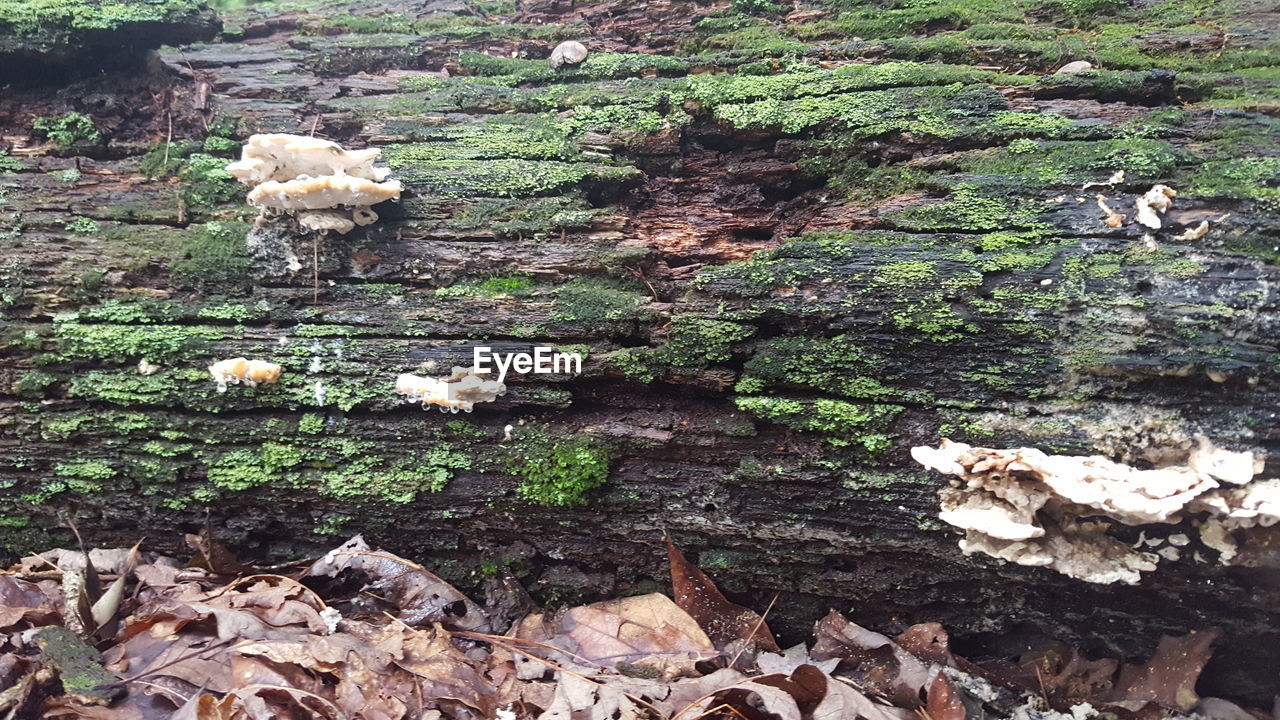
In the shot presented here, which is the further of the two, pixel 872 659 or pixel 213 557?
pixel 213 557

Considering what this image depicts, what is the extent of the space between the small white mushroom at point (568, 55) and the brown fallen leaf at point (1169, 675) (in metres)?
4.42

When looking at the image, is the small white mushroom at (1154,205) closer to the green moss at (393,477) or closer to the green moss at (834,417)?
the green moss at (834,417)

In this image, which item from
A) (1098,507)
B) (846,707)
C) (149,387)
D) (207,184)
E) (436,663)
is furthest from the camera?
(207,184)

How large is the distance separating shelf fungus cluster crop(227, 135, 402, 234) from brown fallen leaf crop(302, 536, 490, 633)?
1724 mm

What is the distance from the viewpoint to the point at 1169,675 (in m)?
3.04

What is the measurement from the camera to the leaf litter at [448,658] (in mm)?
2777

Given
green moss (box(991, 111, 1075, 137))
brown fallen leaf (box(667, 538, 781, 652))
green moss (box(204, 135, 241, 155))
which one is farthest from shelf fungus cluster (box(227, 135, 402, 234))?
green moss (box(991, 111, 1075, 137))

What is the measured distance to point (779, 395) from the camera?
123 inches

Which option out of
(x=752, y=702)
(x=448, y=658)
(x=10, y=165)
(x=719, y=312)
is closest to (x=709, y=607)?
(x=752, y=702)

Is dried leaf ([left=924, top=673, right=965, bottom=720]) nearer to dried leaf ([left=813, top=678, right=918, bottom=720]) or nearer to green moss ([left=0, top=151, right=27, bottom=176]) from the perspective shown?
dried leaf ([left=813, top=678, right=918, bottom=720])

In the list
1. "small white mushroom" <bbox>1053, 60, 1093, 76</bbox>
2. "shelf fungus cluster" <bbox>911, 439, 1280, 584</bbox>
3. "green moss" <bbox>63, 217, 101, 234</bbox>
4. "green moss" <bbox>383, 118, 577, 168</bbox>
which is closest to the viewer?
"shelf fungus cluster" <bbox>911, 439, 1280, 584</bbox>

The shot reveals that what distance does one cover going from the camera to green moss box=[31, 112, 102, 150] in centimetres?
403

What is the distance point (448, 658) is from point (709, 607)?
1270 millimetres

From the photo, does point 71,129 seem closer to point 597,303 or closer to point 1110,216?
point 597,303
